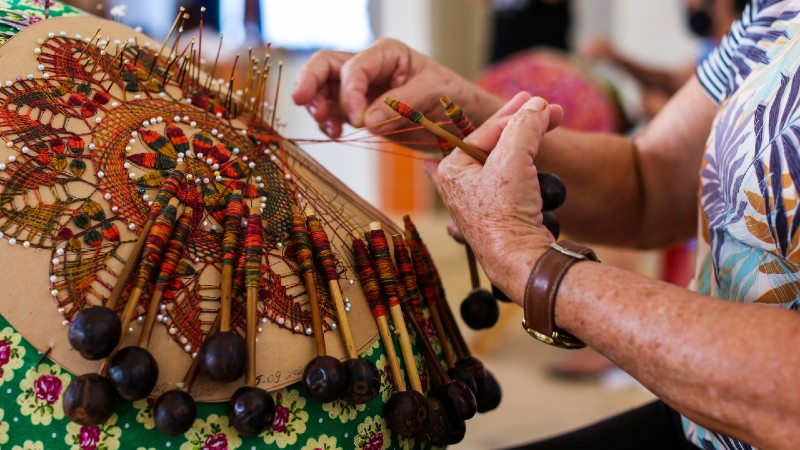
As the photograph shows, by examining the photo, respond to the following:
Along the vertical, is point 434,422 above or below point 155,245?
below

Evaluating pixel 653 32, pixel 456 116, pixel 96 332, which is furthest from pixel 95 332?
pixel 653 32

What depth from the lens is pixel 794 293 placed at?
74 cm

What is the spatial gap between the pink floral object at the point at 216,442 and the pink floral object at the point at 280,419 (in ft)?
0.14

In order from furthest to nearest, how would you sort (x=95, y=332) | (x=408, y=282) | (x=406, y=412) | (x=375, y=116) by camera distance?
(x=375, y=116) → (x=408, y=282) → (x=406, y=412) → (x=95, y=332)

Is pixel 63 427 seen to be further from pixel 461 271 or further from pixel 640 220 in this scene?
pixel 461 271

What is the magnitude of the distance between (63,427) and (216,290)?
0.16 meters

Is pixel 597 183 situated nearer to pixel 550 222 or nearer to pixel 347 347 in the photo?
pixel 550 222

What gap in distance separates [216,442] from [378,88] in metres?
0.57

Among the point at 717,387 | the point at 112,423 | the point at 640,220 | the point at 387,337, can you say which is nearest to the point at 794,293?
the point at 717,387

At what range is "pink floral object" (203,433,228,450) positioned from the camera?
0.64 m

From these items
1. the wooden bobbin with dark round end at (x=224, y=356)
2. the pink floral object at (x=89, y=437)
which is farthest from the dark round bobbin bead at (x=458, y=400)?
the pink floral object at (x=89, y=437)

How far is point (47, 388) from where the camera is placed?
62cm

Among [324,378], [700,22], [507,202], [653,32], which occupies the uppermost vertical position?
[507,202]

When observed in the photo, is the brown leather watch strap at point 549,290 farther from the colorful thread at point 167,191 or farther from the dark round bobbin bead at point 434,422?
the colorful thread at point 167,191
